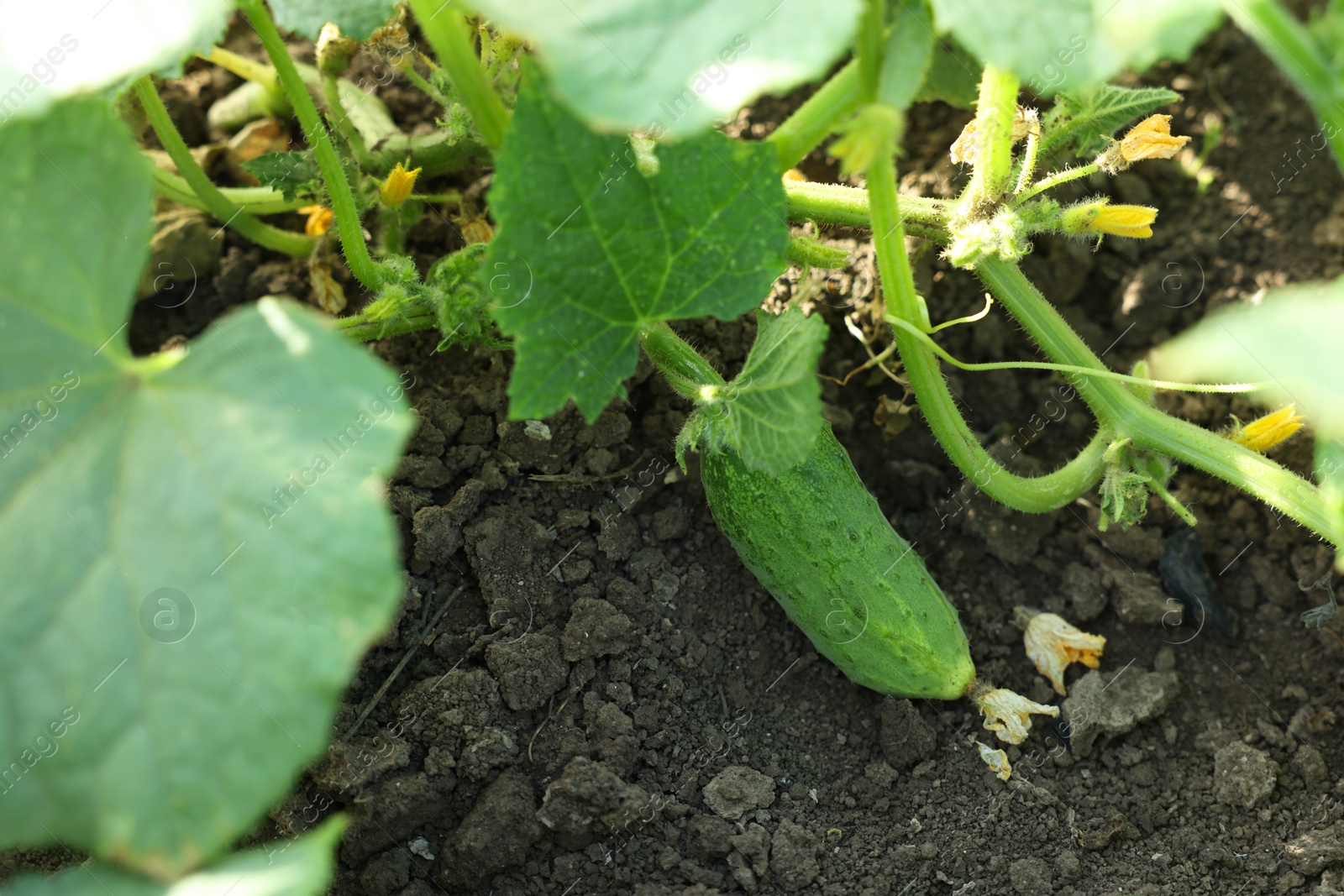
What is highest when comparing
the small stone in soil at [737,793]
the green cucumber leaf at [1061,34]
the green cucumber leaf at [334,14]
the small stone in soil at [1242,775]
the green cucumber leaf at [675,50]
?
the green cucumber leaf at [334,14]

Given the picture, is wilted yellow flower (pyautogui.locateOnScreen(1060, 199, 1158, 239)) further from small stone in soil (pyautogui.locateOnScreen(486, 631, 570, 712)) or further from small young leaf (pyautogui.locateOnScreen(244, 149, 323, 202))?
small young leaf (pyautogui.locateOnScreen(244, 149, 323, 202))

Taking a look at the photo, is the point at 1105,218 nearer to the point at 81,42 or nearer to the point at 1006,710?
the point at 1006,710

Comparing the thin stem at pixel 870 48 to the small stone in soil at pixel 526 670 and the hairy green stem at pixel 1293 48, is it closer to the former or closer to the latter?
the hairy green stem at pixel 1293 48

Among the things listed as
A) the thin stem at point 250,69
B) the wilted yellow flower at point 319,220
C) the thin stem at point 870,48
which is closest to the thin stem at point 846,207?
the thin stem at point 870,48

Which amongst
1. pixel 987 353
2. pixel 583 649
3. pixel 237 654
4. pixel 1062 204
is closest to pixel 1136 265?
pixel 1062 204

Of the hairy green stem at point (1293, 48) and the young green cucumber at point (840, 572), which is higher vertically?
the hairy green stem at point (1293, 48)

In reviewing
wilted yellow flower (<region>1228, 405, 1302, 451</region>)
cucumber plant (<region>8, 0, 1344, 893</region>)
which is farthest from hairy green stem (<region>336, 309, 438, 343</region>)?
wilted yellow flower (<region>1228, 405, 1302, 451</region>)

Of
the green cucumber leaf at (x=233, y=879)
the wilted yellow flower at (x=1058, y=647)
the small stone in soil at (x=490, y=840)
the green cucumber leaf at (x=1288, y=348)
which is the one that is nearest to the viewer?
the green cucumber leaf at (x=1288, y=348)

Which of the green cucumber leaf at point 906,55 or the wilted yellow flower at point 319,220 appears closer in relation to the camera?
the green cucumber leaf at point 906,55

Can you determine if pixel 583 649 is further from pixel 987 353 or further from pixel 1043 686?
pixel 987 353
